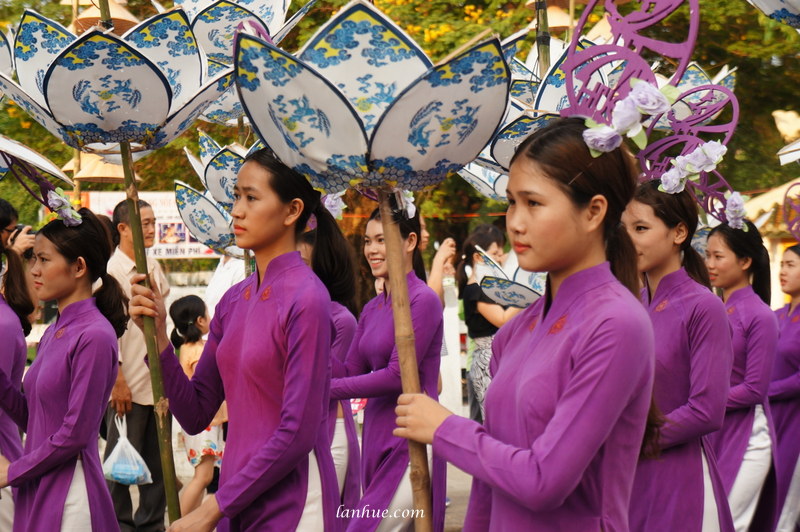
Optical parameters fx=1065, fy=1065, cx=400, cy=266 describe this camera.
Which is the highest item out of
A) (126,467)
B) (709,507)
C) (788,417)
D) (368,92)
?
(368,92)

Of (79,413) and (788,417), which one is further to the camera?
(788,417)

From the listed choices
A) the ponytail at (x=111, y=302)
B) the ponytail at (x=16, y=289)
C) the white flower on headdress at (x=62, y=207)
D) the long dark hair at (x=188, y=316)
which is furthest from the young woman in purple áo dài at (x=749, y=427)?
the long dark hair at (x=188, y=316)

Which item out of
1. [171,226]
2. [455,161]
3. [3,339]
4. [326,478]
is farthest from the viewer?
[171,226]

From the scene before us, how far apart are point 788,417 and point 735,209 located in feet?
5.00

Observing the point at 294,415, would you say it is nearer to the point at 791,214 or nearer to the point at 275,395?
the point at 275,395

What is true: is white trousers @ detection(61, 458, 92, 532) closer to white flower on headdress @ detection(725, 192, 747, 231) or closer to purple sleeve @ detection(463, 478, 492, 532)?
purple sleeve @ detection(463, 478, 492, 532)

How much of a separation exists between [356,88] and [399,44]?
0.12 meters

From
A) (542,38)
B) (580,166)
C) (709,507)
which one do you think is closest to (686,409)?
(709,507)

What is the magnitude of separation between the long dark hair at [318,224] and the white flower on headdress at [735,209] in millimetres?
1741

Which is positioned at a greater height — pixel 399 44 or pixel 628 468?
Result: pixel 399 44

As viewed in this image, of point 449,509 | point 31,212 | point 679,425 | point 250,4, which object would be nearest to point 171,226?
point 31,212

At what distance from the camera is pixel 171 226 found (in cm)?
1105

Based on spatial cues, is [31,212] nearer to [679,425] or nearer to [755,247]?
[755,247]

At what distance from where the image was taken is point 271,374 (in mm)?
2785
